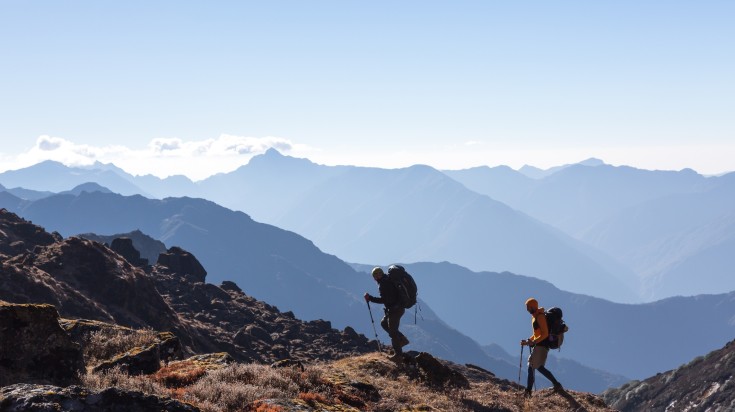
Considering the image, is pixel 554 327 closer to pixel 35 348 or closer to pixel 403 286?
pixel 403 286

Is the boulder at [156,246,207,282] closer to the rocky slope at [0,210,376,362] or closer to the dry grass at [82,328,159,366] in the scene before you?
the rocky slope at [0,210,376,362]

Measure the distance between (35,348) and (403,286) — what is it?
11.7 meters

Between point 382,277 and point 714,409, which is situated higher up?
point 382,277

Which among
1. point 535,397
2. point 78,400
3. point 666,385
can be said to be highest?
point 78,400

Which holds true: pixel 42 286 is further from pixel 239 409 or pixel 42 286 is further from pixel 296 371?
pixel 239 409

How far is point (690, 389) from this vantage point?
269 feet

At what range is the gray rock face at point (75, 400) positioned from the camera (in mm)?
6632

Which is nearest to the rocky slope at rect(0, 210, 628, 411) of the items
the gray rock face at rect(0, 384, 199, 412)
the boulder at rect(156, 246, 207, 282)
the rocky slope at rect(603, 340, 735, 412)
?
the gray rock face at rect(0, 384, 199, 412)

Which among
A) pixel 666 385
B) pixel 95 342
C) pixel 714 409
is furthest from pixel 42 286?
pixel 666 385

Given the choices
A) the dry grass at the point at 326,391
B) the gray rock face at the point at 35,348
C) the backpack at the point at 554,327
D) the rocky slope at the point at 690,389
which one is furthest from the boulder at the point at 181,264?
the gray rock face at the point at 35,348

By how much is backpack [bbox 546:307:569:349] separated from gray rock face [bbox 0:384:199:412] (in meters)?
12.4

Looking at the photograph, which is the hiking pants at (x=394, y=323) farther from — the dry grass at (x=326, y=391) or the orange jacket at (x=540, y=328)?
the orange jacket at (x=540, y=328)

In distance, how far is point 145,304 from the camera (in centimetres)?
4888

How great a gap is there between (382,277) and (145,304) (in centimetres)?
3576
